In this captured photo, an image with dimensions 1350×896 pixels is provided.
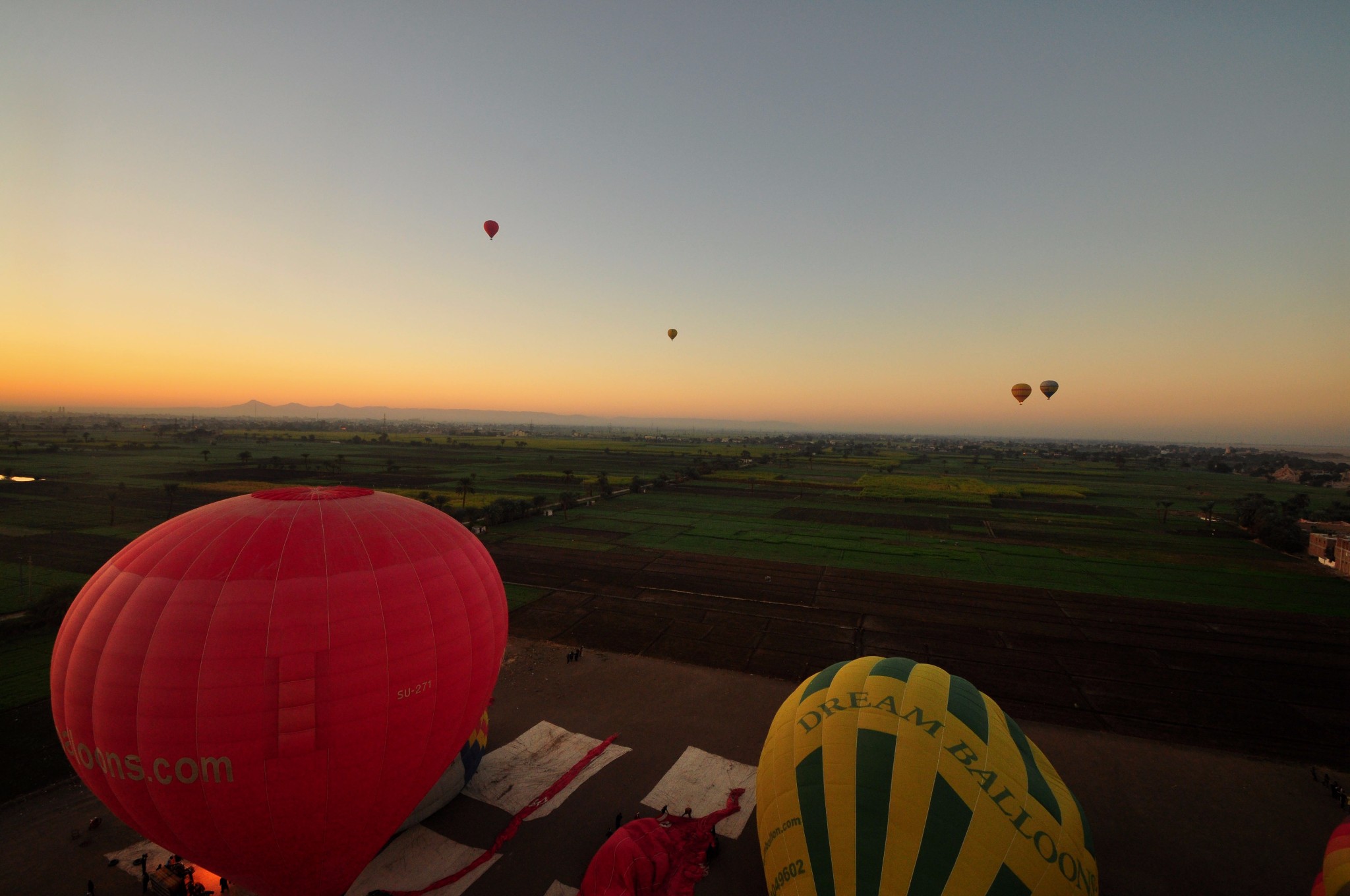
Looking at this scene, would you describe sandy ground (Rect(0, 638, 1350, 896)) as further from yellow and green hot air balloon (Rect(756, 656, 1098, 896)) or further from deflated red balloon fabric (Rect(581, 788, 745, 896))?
yellow and green hot air balloon (Rect(756, 656, 1098, 896))

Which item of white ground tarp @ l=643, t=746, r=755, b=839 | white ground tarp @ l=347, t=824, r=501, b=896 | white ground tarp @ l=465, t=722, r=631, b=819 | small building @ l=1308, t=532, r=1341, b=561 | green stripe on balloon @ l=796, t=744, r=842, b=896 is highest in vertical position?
green stripe on balloon @ l=796, t=744, r=842, b=896

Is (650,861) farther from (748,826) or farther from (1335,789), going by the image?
(1335,789)

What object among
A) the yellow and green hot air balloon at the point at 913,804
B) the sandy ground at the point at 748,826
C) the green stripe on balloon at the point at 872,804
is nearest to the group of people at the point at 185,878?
the sandy ground at the point at 748,826

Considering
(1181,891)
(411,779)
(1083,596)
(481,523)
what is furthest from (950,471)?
(411,779)

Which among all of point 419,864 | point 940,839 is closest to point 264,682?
point 419,864

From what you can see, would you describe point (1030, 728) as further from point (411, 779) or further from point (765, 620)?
point (411, 779)

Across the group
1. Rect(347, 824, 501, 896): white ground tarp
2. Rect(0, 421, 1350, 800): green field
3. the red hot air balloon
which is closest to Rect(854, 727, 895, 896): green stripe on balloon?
the red hot air balloon
